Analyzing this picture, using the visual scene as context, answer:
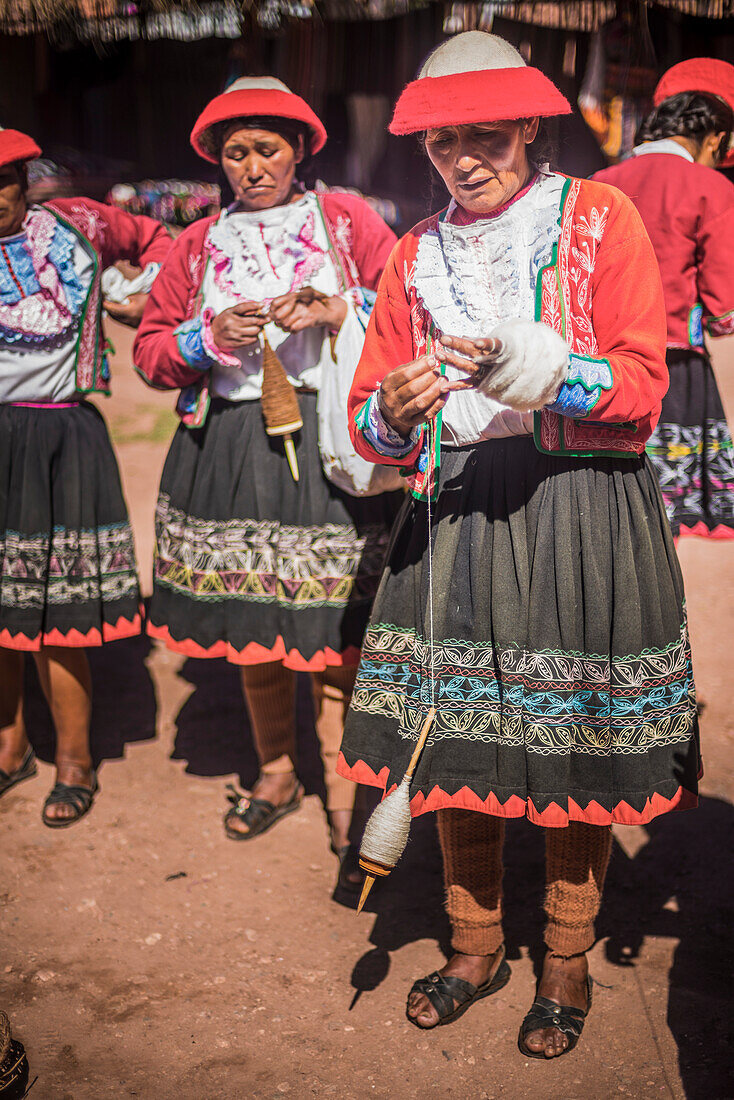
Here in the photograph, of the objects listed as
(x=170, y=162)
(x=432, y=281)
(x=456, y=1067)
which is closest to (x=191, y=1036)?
(x=456, y=1067)

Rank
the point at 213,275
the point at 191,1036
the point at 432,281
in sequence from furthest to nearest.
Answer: the point at 213,275 < the point at 191,1036 < the point at 432,281

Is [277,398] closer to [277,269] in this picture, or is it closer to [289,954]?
[277,269]

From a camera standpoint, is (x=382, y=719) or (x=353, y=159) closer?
(x=382, y=719)

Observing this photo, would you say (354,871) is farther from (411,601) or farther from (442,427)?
(442,427)

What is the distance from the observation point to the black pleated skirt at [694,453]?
321 centimetres

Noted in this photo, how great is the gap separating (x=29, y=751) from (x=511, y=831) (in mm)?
1848

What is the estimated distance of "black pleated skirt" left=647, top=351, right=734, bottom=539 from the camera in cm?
321

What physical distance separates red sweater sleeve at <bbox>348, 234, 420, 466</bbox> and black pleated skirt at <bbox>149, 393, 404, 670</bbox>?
0.67 meters

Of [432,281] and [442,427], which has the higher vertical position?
[432,281]

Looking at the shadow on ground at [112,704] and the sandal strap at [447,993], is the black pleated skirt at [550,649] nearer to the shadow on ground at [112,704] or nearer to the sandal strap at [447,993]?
the sandal strap at [447,993]

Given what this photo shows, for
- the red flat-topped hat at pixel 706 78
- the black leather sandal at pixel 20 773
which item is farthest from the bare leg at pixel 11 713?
the red flat-topped hat at pixel 706 78

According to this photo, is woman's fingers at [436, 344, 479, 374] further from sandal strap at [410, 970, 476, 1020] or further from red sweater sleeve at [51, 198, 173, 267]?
red sweater sleeve at [51, 198, 173, 267]

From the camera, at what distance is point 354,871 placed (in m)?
2.90

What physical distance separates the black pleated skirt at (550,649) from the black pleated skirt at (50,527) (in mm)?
1562
